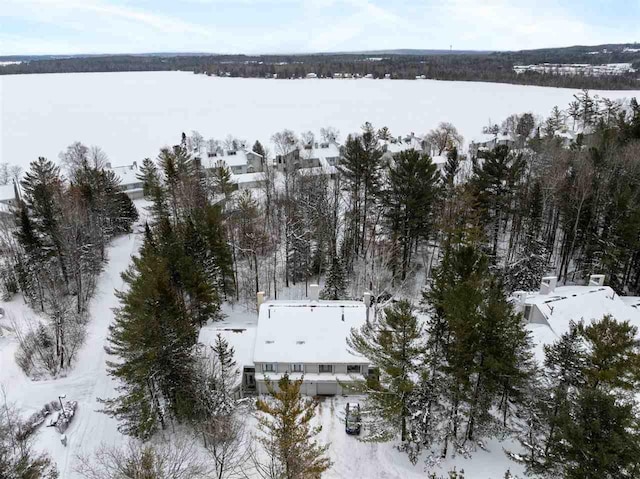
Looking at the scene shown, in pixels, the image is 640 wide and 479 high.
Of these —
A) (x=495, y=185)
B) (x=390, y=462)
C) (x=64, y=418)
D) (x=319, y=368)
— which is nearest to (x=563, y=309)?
(x=495, y=185)

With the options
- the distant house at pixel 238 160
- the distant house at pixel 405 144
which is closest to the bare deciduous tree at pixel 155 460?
the distant house at pixel 238 160

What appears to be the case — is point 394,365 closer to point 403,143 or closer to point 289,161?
point 289,161

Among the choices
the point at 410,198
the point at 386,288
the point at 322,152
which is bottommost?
the point at 386,288

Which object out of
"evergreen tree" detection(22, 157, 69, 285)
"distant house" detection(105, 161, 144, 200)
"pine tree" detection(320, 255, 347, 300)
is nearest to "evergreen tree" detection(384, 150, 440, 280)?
"pine tree" detection(320, 255, 347, 300)

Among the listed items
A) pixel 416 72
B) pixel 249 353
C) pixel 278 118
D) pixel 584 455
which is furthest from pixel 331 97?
pixel 584 455

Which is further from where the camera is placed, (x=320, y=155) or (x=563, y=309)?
(x=320, y=155)

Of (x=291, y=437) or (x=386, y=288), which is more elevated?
(x=291, y=437)

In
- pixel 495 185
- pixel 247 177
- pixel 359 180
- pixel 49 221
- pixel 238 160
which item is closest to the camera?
pixel 49 221
